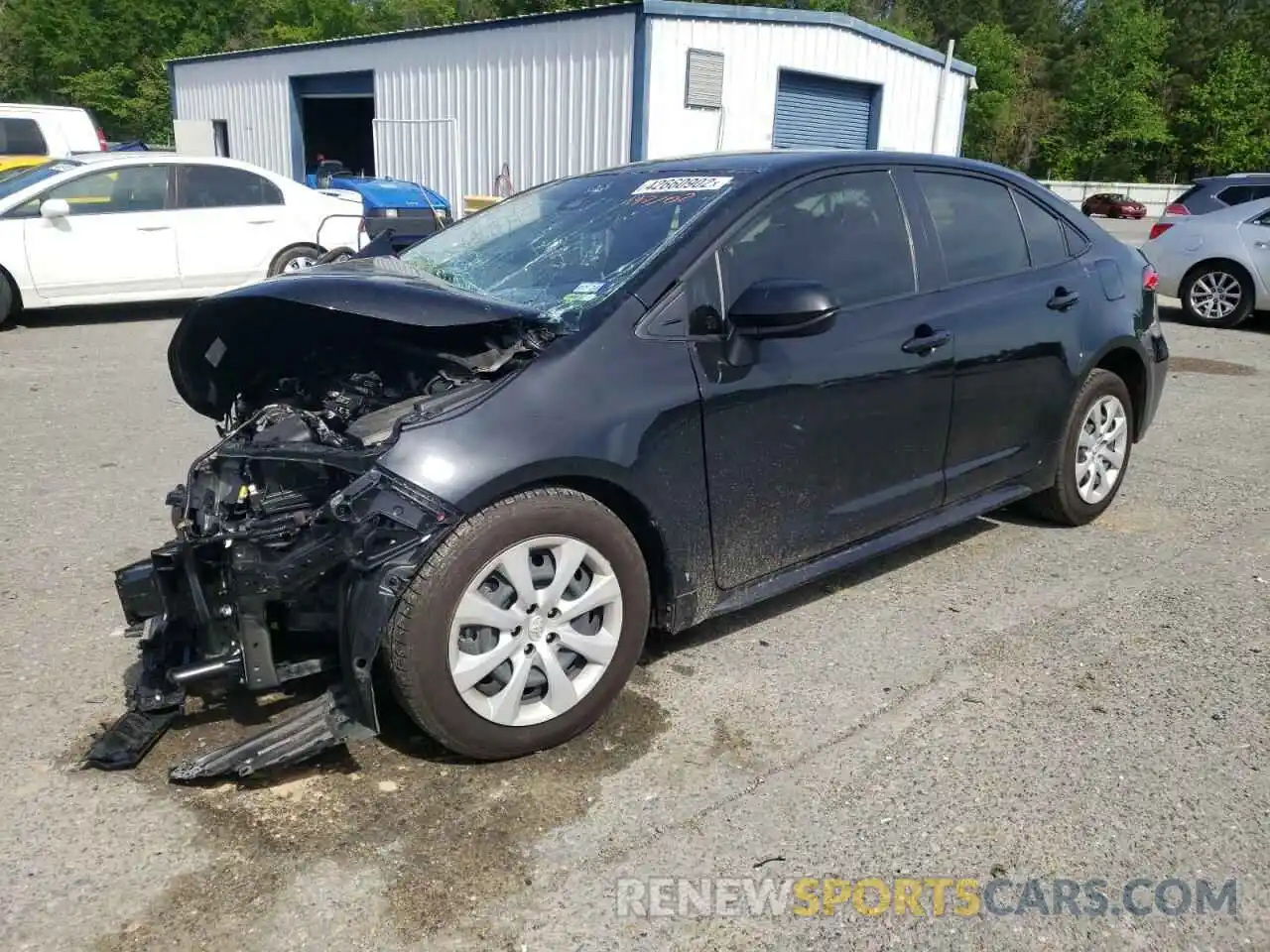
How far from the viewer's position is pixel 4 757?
9.92 feet

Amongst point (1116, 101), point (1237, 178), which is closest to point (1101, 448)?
point (1237, 178)

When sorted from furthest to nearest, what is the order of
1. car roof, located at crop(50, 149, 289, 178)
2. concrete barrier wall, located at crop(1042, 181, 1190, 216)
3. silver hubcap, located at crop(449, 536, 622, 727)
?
concrete barrier wall, located at crop(1042, 181, 1190, 216) < car roof, located at crop(50, 149, 289, 178) < silver hubcap, located at crop(449, 536, 622, 727)

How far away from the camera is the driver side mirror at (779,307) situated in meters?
3.25

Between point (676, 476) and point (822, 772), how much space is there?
95 cm

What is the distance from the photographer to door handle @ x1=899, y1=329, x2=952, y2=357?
3.84 metres

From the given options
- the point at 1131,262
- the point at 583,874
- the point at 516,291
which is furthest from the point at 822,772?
the point at 1131,262

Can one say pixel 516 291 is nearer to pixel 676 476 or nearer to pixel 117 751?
pixel 676 476

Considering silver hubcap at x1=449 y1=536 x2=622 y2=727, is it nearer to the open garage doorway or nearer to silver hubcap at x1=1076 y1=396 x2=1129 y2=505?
silver hubcap at x1=1076 y1=396 x2=1129 y2=505

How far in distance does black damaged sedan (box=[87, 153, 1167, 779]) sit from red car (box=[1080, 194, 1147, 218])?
1895 inches

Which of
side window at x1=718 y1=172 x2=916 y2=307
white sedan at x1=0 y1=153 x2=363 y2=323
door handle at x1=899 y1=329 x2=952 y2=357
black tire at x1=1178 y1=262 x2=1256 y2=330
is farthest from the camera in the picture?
black tire at x1=1178 y1=262 x2=1256 y2=330

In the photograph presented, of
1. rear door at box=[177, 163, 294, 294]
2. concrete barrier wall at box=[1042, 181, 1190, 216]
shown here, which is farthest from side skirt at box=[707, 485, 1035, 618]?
concrete barrier wall at box=[1042, 181, 1190, 216]

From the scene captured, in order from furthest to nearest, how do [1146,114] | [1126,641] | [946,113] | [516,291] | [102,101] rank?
[1146,114], [102,101], [946,113], [1126,641], [516,291]

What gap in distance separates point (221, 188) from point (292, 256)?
918 millimetres

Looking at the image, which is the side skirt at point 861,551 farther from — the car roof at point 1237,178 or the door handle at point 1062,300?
the car roof at point 1237,178
